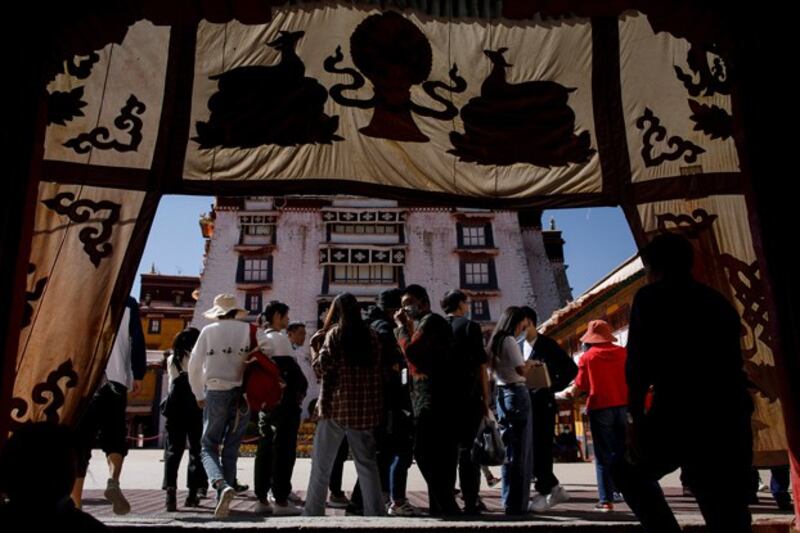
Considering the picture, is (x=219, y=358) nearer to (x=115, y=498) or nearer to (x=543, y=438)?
(x=115, y=498)

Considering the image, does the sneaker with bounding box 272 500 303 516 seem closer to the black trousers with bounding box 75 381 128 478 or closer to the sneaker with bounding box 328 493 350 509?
the sneaker with bounding box 328 493 350 509

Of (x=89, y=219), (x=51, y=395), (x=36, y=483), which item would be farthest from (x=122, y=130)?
(x=36, y=483)

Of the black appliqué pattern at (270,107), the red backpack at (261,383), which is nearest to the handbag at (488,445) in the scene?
the red backpack at (261,383)

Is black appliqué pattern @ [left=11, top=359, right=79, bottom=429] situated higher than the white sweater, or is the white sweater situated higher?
the white sweater

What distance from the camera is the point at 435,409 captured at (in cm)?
555

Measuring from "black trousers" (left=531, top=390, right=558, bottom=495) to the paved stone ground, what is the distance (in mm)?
275

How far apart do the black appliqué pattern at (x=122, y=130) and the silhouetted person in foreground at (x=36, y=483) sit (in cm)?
269

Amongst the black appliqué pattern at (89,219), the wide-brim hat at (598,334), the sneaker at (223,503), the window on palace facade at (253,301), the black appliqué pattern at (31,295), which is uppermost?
the window on palace facade at (253,301)

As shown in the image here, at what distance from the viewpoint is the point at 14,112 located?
2932 millimetres

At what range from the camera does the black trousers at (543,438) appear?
20.6ft

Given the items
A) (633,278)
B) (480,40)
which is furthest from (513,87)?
(633,278)

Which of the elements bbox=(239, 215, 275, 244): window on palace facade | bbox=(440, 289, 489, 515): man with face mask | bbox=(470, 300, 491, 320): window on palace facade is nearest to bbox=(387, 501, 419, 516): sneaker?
bbox=(440, 289, 489, 515): man with face mask

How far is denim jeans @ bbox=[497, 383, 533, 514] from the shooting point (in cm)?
564

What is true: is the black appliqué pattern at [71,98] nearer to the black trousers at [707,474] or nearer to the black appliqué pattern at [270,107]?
the black appliqué pattern at [270,107]
